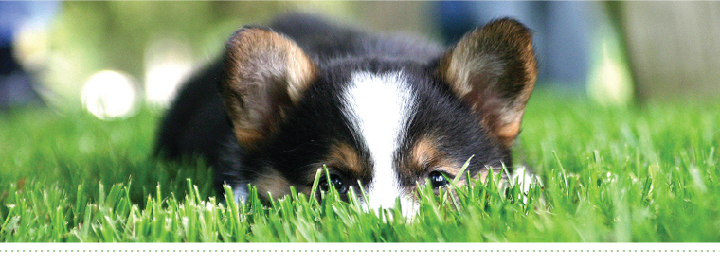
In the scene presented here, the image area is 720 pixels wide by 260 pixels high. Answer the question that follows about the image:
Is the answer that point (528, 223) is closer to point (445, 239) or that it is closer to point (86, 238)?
point (445, 239)

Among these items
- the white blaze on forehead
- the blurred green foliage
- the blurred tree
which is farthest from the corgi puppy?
the blurred green foliage

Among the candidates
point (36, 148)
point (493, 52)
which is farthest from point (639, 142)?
point (36, 148)

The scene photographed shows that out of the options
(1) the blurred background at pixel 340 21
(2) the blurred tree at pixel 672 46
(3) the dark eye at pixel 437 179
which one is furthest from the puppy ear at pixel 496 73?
(2) the blurred tree at pixel 672 46

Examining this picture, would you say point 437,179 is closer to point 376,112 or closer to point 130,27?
point 376,112

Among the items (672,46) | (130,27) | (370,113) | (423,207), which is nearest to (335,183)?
(370,113)

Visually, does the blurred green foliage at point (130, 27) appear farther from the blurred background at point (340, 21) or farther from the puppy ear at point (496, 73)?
the puppy ear at point (496, 73)

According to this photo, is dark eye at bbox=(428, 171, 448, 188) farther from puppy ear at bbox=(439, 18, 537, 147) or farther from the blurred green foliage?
the blurred green foliage
